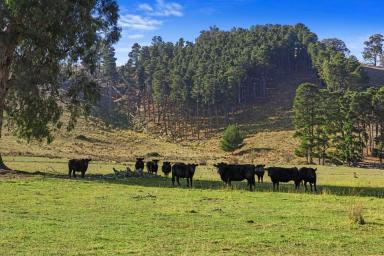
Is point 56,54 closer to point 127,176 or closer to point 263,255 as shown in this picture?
point 127,176

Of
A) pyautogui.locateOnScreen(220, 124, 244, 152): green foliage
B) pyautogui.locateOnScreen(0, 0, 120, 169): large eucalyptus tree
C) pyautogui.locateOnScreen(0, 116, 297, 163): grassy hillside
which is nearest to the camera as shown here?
pyautogui.locateOnScreen(0, 0, 120, 169): large eucalyptus tree

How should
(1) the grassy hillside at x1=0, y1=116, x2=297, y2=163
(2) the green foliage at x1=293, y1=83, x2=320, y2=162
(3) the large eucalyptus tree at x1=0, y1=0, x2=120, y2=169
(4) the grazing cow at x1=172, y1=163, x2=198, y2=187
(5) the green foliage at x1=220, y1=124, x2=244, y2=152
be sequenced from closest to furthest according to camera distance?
1. (4) the grazing cow at x1=172, y1=163, x2=198, y2=187
2. (3) the large eucalyptus tree at x1=0, y1=0, x2=120, y2=169
3. (1) the grassy hillside at x1=0, y1=116, x2=297, y2=163
4. (2) the green foliage at x1=293, y1=83, x2=320, y2=162
5. (5) the green foliage at x1=220, y1=124, x2=244, y2=152

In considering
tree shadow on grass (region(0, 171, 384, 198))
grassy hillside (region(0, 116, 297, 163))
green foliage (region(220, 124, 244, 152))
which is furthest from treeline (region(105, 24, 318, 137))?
tree shadow on grass (region(0, 171, 384, 198))

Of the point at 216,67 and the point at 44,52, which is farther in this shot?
the point at 216,67

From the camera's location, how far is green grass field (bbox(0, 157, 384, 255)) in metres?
11.8

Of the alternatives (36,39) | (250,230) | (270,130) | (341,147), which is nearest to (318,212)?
(250,230)

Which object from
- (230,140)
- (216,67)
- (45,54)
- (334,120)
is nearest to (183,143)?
(230,140)

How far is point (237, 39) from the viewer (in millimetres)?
172250

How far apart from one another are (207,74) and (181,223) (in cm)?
11386

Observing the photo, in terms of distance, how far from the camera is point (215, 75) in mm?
129250

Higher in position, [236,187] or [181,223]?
[236,187]

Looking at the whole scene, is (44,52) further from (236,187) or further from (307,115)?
(307,115)

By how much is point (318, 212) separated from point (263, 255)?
8.09 m

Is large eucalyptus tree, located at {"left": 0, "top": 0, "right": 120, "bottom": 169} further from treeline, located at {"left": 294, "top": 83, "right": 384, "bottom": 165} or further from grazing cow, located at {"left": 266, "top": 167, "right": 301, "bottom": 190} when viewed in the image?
treeline, located at {"left": 294, "top": 83, "right": 384, "bottom": 165}
